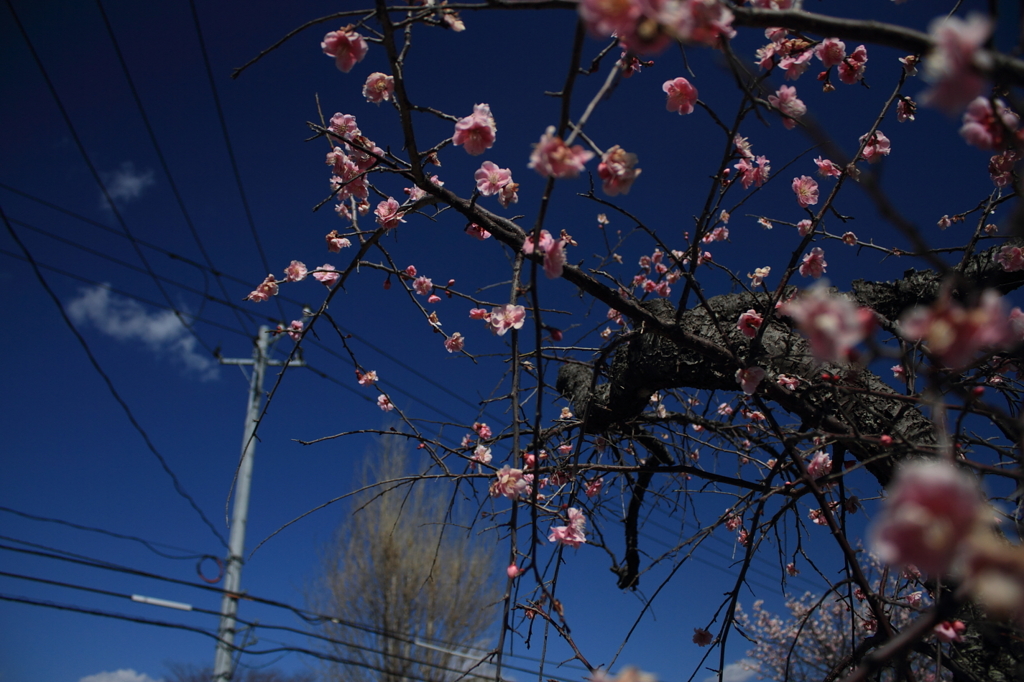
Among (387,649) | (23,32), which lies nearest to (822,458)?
(23,32)

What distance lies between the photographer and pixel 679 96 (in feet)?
4.34

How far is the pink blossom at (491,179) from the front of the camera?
1445 mm

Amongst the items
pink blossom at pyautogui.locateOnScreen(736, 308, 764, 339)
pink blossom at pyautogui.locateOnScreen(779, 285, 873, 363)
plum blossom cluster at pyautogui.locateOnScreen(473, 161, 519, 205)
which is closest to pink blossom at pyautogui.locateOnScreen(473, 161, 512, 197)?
plum blossom cluster at pyautogui.locateOnScreen(473, 161, 519, 205)

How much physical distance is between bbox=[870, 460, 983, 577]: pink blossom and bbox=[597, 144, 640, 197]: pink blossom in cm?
70

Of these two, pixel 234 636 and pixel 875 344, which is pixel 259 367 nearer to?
pixel 234 636

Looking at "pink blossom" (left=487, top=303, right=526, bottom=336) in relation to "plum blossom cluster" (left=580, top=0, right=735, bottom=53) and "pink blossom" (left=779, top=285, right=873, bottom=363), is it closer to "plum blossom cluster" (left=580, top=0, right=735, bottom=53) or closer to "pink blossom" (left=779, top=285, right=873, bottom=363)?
"plum blossom cluster" (left=580, top=0, right=735, bottom=53)

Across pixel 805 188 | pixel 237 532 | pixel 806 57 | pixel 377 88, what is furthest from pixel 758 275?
pixel 237 532

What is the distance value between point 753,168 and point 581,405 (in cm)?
113

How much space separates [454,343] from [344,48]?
1.18 meters

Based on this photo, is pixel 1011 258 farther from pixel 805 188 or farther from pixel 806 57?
pixel 806 57

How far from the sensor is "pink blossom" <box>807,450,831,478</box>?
5.60ft

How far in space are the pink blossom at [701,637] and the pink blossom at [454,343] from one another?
1.36 metres

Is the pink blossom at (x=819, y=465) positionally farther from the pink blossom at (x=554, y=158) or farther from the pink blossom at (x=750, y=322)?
the pink blossom at (x=554, y=158)

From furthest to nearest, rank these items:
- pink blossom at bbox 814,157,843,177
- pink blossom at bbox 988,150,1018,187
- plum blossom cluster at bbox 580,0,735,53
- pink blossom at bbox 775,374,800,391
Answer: pink blossom at bbox 814,157,843,177 < pink blossom at bbox 775,374,800,391 < pink blossom at bbox 988,150,1018,187 < plum blossom cluster at bbox 580,0,735,53
